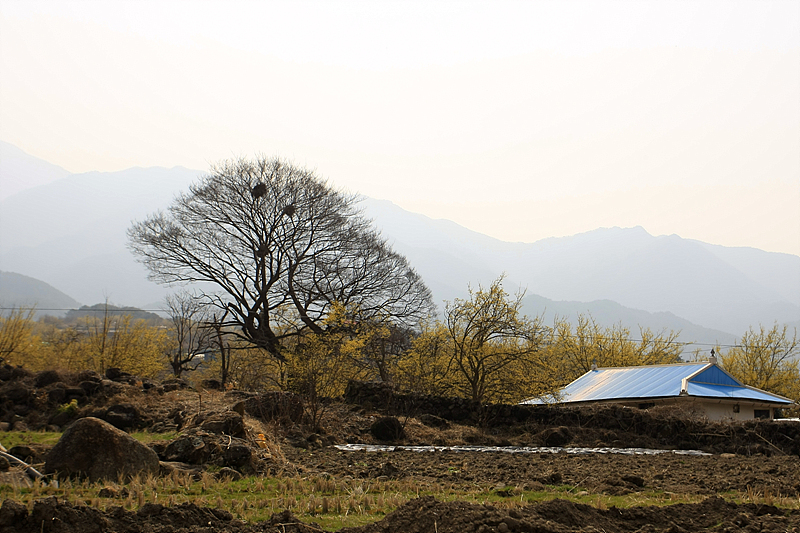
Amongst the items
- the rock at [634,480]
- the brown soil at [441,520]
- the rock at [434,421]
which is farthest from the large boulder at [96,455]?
the rock at [434,421]

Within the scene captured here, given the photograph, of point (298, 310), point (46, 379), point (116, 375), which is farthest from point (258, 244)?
point (46, 379)

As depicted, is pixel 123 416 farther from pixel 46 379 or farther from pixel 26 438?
pixel 46 379

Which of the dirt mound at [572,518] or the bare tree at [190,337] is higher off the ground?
the bare tree at [190,337]

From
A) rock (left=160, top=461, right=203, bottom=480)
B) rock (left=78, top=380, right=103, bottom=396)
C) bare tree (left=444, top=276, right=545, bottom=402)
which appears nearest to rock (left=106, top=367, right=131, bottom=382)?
rock (left=78, top=380, right=103, bottom=396)

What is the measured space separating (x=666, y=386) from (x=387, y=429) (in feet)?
51.7

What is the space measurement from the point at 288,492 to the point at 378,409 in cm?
1488

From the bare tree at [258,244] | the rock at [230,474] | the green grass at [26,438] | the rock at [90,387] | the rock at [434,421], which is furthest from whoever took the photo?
the bare tree at [258,244]

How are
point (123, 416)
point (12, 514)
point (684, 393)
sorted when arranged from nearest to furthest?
point (12, 514) < point (123, 416) < point (684, 393)

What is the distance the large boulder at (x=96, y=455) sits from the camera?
8.09 metres

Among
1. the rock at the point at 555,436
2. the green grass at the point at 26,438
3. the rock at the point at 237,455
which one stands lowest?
the rock at the point at 555,436

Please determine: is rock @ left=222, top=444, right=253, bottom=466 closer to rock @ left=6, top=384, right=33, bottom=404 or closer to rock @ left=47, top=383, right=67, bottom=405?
rock @ left=47, top=383, right=67, bottom=405

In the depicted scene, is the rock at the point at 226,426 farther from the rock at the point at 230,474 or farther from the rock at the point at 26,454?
the rock at the point at 26,454

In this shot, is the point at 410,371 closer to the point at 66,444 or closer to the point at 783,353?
the point at 66,444

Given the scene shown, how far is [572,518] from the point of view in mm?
5426
